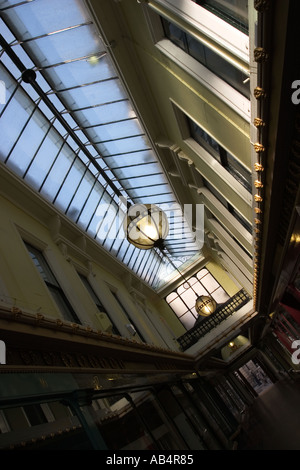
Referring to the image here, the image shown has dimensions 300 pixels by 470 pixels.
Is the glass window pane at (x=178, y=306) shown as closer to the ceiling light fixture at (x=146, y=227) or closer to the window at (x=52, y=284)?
the window at (x=52, y=284)

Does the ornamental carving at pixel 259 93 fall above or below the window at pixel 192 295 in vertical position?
below

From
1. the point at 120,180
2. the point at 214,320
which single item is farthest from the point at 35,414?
the point at 214,320

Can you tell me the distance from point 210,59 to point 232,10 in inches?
38.2

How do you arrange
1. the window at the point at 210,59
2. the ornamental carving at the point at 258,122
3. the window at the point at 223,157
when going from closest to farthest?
the ornamental carving at the point at 258,122 < the window at the point at 210,59 < the window at the point at 223,157

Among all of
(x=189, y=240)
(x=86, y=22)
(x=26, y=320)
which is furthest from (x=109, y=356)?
(x=189, y=240)

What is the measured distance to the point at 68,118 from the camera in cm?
895

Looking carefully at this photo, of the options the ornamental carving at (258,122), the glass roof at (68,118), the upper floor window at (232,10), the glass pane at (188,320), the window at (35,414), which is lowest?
the window at (35,414)

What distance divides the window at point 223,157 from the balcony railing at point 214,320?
10562 mm

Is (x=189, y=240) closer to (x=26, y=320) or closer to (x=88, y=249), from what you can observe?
(x=88, y=249)

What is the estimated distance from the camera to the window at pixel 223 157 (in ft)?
21.3

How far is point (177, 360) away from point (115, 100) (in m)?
6.55

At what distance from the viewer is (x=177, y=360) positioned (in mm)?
9109

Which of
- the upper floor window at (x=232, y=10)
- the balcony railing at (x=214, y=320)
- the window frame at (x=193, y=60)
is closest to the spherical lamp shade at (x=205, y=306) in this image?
the balcony railing at (x=214, y=320)

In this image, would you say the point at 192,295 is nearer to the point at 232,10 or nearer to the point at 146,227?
the point at 146,227
